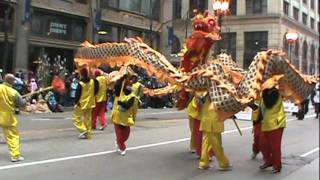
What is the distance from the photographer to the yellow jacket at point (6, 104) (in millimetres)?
10383

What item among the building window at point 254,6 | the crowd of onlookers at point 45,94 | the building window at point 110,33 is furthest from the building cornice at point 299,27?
the building window at point 110,33

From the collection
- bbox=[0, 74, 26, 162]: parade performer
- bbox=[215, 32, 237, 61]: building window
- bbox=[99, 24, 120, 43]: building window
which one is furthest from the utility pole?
bbox=[0, 74, 26, 162]: parade performer

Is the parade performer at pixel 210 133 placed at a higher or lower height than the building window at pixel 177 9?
lower

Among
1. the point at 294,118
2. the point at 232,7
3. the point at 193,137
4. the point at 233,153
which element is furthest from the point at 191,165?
the point at 294,118

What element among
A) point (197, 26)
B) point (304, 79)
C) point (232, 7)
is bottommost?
point (304, 79)

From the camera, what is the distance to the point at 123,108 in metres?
11.5

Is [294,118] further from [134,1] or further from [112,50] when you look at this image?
[112,50]

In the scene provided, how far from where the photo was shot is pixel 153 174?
9.66 m

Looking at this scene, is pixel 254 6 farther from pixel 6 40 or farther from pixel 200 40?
pixel 6 40

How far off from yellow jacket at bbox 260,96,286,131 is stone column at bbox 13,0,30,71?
2090 cm

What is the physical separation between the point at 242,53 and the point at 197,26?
387cm

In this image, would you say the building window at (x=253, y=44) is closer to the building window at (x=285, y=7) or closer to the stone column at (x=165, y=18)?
the building window at (x=285, y=7)

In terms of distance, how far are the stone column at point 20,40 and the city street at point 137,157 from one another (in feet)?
42.4

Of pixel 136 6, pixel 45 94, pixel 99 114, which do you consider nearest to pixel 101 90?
pixel 99 114
